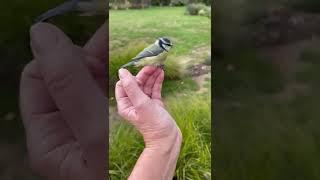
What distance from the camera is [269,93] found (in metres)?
2.59

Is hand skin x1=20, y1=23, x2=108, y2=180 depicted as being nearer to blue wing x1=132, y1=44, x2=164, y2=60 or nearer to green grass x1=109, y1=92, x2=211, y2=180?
green grass x1=109, y1=92, x2=211, y2=180

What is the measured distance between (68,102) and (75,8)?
50cm

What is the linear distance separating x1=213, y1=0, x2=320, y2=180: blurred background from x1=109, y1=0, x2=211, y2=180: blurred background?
0.76 ft

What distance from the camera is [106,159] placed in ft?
7.67

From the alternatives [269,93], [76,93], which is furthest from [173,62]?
[269,93]

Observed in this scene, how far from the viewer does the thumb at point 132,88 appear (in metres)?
2.25

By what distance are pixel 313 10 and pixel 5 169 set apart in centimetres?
197

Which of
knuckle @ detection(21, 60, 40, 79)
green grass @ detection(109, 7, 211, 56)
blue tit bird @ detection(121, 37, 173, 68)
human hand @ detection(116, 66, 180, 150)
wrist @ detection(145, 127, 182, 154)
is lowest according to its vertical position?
wrist @ detection(145, 127, 182, 154)

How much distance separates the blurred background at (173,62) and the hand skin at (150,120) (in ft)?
0.11

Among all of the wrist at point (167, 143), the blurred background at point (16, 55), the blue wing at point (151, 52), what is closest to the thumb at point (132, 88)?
the blue wing at point (151, 52)

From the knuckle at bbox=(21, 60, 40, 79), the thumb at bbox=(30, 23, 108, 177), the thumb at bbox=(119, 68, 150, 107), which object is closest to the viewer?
the thumb at bbox=(119, 68, 150, 107)

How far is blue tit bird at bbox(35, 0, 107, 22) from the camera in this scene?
2404 millimetres

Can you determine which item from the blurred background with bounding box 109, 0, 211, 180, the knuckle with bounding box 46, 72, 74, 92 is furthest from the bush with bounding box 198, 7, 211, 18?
the knuckle with bounding box 46, 72, 74, 92

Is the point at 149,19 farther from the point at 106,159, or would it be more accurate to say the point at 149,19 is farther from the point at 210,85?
the point at 106,159
